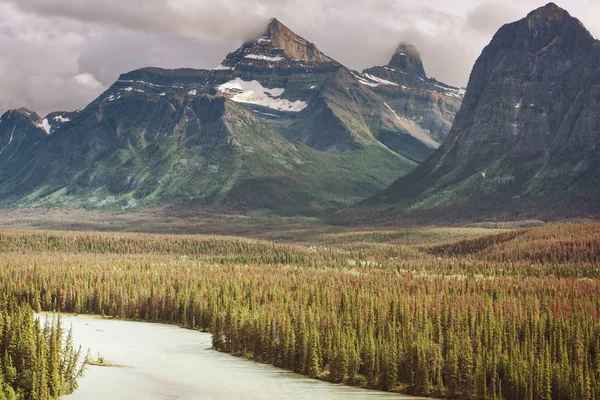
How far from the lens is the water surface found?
93.4m

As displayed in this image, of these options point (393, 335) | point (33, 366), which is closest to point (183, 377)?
point (33, 366)

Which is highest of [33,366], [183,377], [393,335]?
[393,335]

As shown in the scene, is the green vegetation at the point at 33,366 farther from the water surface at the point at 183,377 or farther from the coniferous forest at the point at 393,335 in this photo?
the water surface at the point at 183,377

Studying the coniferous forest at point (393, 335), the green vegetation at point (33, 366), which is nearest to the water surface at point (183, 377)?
the green vegetation at point (33, 366)

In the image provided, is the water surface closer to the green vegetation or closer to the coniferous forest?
the green vegetation

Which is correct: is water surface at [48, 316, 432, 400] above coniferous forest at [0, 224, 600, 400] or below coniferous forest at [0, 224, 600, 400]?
below

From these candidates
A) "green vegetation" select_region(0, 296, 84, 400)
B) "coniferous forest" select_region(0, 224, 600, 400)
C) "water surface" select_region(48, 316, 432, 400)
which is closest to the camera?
"green vegetation" select_region(0, 296, 84, 400)

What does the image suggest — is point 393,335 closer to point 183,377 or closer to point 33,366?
point 183,377

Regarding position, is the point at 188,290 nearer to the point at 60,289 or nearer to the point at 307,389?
the point at 60,289

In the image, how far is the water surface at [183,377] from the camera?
3676 inches

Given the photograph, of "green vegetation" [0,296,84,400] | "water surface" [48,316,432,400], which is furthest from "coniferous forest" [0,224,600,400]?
"water surface" [48,316,432,400]

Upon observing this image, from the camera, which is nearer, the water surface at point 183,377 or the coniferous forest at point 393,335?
the coniferous forest at point 393,335

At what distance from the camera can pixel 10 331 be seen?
9394 centimetres

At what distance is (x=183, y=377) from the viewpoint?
106062 mm
